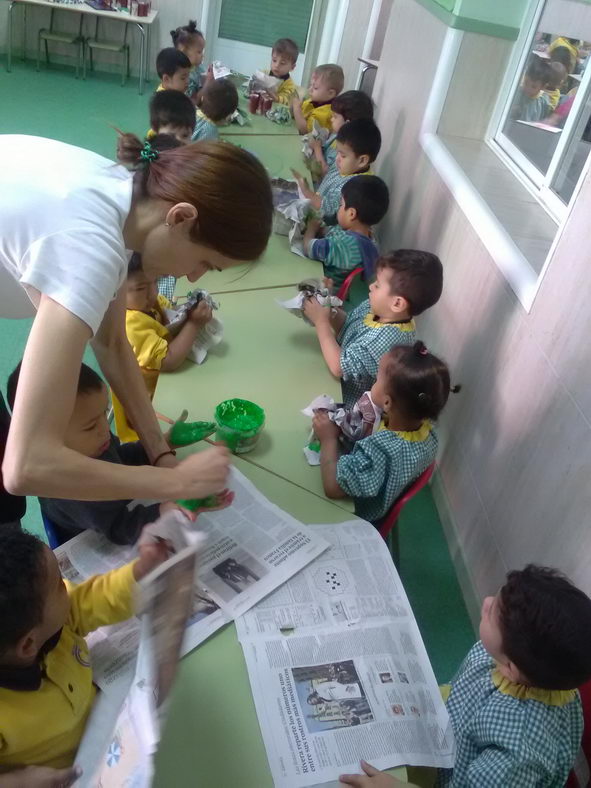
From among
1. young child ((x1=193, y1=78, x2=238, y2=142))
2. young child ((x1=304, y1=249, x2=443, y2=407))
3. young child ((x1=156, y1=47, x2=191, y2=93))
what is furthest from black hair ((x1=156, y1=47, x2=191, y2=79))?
young child ((x1=304, y1=249, x2=443, y2=407))

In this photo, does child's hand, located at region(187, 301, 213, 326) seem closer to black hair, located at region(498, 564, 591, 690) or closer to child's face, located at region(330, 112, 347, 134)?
black hair, located at region(498, 564, 591, 690)

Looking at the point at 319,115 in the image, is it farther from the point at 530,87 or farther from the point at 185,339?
the point at 185,339

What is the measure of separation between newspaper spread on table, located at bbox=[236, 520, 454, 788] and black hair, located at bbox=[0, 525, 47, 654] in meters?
0.37

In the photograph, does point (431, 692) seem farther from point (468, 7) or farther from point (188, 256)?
point (468, 7)

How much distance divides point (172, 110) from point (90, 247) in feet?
7.71

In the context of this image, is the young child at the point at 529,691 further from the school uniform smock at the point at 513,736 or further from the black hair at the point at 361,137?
the black hair at the point at 361,137

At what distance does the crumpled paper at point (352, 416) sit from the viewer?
5.67ft

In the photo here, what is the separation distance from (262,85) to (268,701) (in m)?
4.76

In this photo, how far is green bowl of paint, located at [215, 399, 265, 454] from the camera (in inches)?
61.2

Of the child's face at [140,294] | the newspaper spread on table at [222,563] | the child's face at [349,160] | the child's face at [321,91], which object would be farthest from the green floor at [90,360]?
the child's face at [321,91]

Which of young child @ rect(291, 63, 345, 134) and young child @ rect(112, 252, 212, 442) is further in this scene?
young child @ rect(291, 63, 345, 134)

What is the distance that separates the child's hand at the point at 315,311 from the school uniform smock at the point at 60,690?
1258 mm

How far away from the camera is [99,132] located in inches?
215

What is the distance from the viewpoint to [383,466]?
63.9 inches
